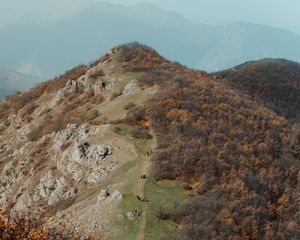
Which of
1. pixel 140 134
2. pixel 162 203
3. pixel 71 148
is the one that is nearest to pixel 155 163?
pixel 162 203

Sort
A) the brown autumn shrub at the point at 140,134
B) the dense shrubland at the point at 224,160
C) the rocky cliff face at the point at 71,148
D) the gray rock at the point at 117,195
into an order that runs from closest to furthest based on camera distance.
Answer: the dense shrubland at the point at 224,160 → the gray rock at the point at 117,195 → the rocky cliff face at the point at 71,148 → the brown autumn shrub at the point at 140,134

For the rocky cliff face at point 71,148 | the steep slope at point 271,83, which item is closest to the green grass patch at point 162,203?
the rocky cliff face at point 71,148

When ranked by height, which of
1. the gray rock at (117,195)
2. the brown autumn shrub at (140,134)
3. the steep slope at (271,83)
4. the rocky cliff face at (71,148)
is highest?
the brown autumn shrub at (140,134)

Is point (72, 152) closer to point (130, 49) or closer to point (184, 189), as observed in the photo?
point (184, 189)

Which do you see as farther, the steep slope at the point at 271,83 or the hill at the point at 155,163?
the steep slope at the point at 271,83

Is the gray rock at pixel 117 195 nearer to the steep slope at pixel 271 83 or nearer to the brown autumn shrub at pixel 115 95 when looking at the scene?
the brown autumn shrub at pixel 115 95

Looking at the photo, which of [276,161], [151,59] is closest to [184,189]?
[276,161]

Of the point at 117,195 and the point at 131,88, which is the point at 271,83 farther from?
the point at 117,195
